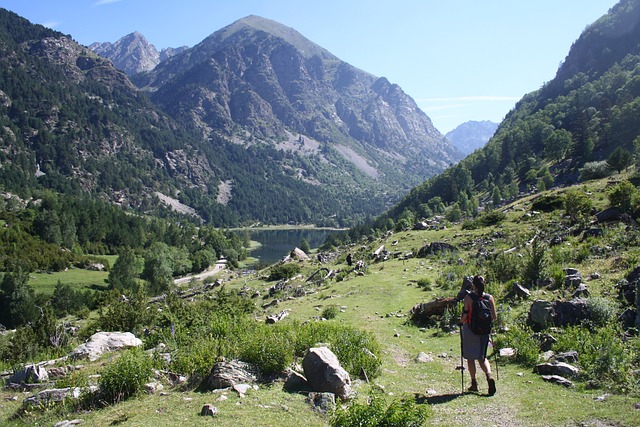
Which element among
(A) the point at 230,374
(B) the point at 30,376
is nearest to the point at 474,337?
(A) the point at 230,374

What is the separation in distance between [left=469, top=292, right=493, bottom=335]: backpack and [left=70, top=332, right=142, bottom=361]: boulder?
41.6 ft

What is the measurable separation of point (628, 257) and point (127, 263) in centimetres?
9401

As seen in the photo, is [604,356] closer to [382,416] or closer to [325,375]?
[382,416]

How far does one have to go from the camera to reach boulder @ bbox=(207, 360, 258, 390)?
10609 millimetres

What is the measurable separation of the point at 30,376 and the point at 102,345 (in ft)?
12.5

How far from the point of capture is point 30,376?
12211 mm

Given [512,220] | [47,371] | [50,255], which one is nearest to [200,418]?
[47,371]

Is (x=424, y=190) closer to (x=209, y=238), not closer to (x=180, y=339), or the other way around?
(x=209, y=238)

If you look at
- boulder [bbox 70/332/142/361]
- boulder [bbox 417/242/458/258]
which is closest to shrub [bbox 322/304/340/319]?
boulder [bbox 70/332/142/361]

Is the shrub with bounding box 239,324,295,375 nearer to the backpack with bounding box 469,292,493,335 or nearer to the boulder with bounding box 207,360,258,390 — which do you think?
the boulder with bounding box 207,360,258,390

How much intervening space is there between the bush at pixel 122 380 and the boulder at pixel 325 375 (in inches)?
Answer: 170

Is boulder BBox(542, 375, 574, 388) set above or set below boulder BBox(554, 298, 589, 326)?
below

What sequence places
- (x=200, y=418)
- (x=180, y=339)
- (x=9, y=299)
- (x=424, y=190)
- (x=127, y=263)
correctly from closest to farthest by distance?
1. (x=200, y=418)
2. (x=180, y=339)
3. (x=9, y=299)
4. (x=127, y=263)
5. (x=424, y=190)

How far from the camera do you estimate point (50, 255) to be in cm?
10362
